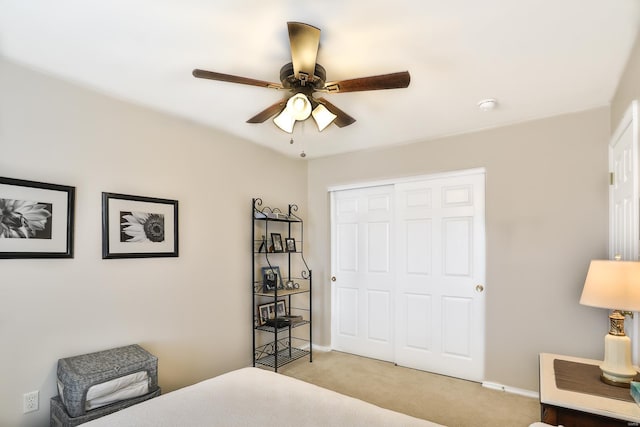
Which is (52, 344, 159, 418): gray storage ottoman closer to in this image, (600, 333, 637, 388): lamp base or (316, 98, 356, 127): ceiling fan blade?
(316, 98, 356, 127): ceiling fan blade

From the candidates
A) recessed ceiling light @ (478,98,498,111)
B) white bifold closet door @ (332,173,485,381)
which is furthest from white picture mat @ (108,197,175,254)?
recessed ceiling light @ (478,98,498,111)

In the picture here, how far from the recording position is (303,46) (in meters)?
1.69

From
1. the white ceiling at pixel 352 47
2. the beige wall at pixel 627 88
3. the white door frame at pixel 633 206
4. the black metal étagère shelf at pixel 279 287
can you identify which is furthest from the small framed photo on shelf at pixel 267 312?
the beige wall at pixel 627 88

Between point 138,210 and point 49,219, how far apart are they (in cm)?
59

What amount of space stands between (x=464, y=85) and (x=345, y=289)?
2.67 m

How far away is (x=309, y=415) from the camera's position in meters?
1.58

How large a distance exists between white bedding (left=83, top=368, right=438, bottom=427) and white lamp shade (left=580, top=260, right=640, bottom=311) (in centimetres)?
113

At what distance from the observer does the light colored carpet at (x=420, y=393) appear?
2781mm

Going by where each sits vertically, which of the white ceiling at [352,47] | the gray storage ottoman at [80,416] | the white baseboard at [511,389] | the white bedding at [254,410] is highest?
the white ceiling at [352,47]

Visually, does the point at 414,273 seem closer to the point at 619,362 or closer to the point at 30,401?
the point at 619,362

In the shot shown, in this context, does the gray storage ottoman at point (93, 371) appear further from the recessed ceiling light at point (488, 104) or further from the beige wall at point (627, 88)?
the beige wall at point (627, 88)

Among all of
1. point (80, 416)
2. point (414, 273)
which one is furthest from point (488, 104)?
point (80, 416)

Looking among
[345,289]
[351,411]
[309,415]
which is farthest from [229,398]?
[345,289]

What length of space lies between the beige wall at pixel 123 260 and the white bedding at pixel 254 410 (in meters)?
1.06
